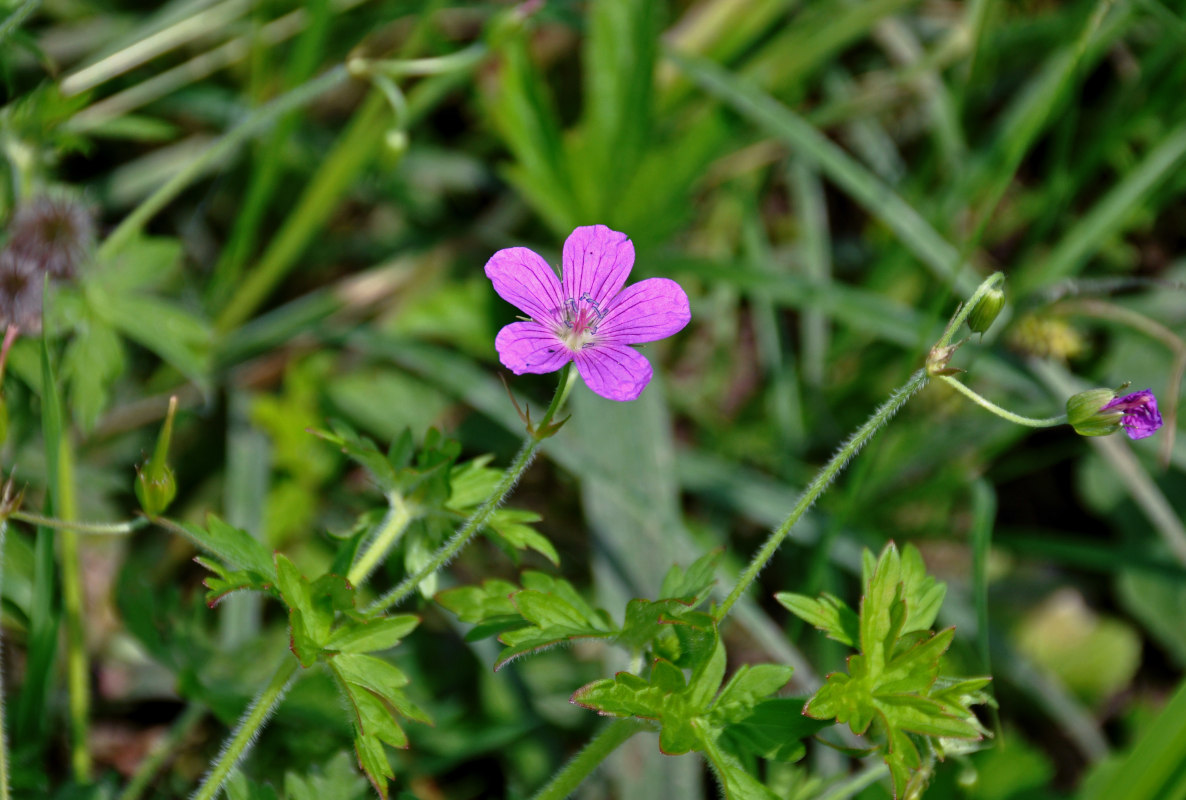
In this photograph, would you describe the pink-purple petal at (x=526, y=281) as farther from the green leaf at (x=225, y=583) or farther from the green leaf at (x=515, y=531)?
the green leaf at (x=225, y=583)

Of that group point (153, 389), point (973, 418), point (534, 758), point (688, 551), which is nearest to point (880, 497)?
point (973, 418)

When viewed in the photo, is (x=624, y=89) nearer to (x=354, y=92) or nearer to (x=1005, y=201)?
(x=354, y=92)

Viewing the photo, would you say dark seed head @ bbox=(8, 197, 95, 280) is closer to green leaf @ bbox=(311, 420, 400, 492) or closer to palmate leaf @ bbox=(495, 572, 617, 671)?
green leaf @ bbox=(311, 420, 400, 492)

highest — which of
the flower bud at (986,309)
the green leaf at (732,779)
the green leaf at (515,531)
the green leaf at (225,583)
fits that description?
the flower bud at (986,309)

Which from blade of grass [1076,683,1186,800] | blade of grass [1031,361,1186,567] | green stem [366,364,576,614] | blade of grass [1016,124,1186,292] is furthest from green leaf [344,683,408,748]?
blade of grass [1016,124,1186,292]

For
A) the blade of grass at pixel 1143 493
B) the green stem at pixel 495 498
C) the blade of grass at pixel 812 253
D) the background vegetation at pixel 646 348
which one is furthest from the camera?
the blade of grass at pixel 812 253

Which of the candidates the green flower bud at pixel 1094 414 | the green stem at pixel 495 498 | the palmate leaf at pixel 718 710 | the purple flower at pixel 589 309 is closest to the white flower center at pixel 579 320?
the purple flower at pixel 589 309
